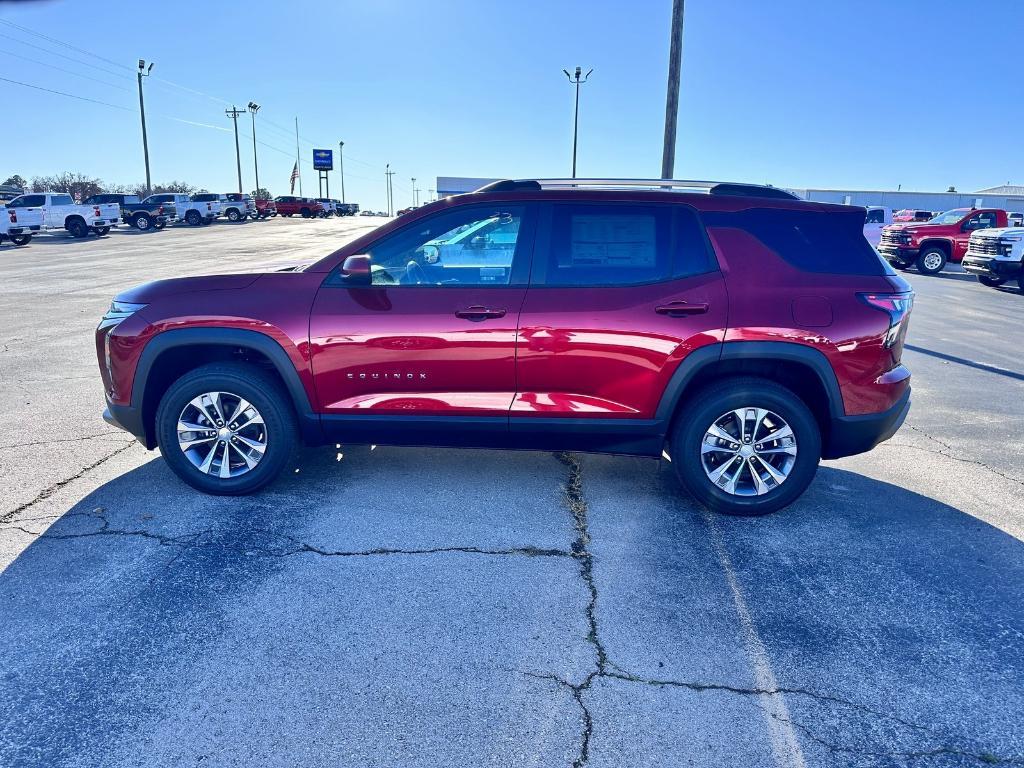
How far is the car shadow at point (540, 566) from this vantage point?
2531 mm

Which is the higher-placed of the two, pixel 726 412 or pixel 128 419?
pixel 726 412

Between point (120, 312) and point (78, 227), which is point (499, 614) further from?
point (78, 227)

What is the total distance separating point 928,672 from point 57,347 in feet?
29.4

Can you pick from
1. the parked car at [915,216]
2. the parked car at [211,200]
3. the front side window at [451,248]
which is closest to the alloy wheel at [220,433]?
the front side window at [451,248]

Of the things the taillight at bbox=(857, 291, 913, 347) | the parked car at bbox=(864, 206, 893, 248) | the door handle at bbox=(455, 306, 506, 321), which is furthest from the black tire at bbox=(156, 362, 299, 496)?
the parked car at bbox=(864, 206, 893, 248)

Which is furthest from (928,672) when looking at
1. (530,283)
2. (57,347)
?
(57,347)

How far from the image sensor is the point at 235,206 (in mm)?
46531

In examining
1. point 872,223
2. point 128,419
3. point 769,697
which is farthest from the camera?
point 872,223

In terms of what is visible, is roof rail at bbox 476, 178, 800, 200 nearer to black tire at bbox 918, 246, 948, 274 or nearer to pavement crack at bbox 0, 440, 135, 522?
pavement crack at bbox 0, 440, 135, 522

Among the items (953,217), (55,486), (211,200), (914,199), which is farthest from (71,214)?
(914,199)

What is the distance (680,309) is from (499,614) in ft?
6.13

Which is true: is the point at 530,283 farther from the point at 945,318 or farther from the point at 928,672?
the point at 945,318

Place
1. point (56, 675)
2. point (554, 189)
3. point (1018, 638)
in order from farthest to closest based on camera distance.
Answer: point (554, 189) → point (1018, 638) → point (56, 675)

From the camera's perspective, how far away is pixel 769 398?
388 cm
